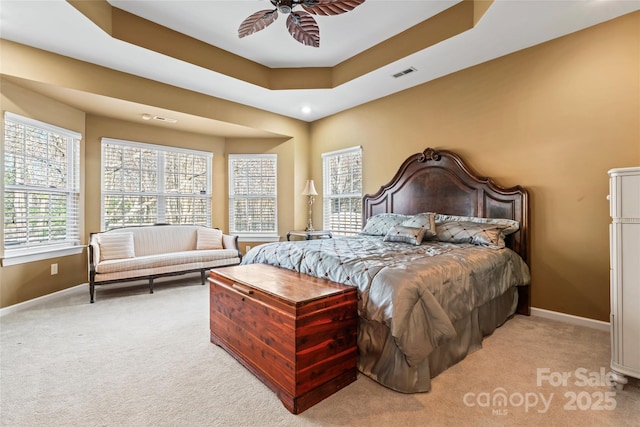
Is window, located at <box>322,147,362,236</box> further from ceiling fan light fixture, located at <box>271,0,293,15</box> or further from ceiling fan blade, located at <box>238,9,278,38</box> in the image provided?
ceiling fan light fixture, located at <box>271,0,293,15</box>

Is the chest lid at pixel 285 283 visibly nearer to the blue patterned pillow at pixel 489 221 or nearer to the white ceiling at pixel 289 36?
the blue patterned pillow at pixel 489 221

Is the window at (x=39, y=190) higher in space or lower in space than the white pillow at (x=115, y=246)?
higher

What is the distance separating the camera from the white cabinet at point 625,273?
70.1 inches

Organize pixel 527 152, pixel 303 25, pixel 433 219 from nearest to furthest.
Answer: pixel 303 25 → pixel 527 152 → pixel 433 219

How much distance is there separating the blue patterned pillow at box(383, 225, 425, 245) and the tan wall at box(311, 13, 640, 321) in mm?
1181

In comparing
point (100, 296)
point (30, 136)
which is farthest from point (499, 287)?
point (30, 136)

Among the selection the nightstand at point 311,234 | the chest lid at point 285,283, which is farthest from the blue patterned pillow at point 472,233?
the nightstand at point 311,234

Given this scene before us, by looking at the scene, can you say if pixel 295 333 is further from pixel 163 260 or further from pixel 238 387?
pixel 163 260

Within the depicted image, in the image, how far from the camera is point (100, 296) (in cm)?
397

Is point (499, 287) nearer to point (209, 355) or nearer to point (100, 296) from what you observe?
point (209, 355)

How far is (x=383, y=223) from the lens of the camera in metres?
4.02

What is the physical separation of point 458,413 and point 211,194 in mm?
5183

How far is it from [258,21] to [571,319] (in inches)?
161

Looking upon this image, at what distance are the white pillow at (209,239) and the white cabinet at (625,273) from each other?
15.7 ft
